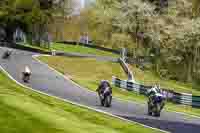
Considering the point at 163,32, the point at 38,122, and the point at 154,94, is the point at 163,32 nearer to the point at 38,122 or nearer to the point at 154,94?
the point at 154,94

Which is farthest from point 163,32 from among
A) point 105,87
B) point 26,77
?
point 105,87

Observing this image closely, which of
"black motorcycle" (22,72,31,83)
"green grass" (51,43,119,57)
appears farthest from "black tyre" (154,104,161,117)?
"green grass" (51,43,119,57)

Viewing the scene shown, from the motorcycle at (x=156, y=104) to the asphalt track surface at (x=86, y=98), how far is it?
42cm

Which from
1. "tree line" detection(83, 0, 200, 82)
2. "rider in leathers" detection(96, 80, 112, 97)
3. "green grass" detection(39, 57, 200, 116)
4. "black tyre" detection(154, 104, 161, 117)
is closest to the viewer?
"black tyre" detection(154, 104, 161, 117)

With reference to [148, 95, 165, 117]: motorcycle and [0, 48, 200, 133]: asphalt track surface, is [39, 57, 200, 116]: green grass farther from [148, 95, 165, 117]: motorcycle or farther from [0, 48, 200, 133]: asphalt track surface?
[148, 95, 165, 117]: motorcycle

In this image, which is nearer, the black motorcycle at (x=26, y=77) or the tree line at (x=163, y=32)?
the black motorcycle at (x=26, y=77)

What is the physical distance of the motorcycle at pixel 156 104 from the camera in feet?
98.0

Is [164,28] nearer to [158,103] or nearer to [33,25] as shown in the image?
[33,25]

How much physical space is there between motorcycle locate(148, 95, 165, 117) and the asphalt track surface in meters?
0.42

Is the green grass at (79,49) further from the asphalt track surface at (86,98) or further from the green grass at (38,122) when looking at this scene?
the green grass at (38,122)

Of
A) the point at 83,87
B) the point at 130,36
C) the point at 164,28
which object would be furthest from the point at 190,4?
the point at 83,87

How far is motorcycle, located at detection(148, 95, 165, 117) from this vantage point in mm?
29870

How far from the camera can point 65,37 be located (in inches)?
5896

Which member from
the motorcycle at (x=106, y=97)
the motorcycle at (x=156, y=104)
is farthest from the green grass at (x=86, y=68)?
the motorcycle at (x=156, y=104)
